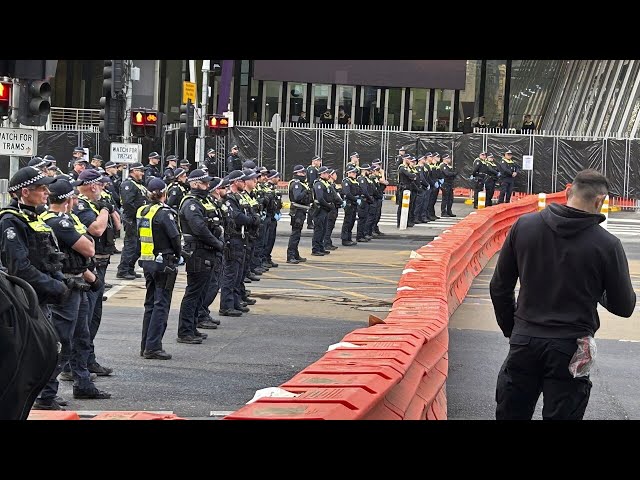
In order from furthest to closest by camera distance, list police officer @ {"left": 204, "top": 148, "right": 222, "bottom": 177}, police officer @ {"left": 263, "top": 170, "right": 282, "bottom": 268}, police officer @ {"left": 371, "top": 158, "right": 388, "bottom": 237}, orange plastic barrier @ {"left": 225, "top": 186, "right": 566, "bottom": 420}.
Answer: police officer @ {"left": 204, "top": 148, "right": 222, "bottom": 177} < police officer @ {"left": 371, "top": 158, "right": 388, "bottom": 237} < police officer @ {"left": 263, "top": 170, "right": 282, "bottom": 268} < orange plastic barrier @ {"left": 225, "top": 186, "right": 566, "bottom": 420}

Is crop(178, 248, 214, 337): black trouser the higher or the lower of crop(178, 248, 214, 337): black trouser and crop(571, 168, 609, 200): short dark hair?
the lower

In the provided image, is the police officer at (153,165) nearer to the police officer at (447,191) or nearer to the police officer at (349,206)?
the police officer at (349,206)

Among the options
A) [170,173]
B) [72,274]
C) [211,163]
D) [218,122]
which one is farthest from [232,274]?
[211,163]

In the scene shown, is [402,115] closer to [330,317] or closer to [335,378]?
[330,317]

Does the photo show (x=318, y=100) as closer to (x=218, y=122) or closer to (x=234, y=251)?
(x=218, y=122)

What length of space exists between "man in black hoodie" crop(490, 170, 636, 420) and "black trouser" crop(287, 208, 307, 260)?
17.6 metres

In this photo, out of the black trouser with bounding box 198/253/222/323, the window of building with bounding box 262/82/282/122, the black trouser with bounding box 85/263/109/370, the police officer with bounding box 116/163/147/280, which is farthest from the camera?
the window of building with bounding box 262/82/282/122

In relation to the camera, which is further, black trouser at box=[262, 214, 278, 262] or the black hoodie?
black trouser at box=[262, 214, 278, 262]

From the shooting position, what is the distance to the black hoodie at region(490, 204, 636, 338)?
21.7 feet

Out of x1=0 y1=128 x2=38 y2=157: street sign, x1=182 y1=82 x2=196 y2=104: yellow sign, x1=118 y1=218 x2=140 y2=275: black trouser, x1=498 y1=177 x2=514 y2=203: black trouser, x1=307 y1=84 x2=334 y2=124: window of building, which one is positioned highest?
x1=307 y1=84 x2=334 y2=124: window of building

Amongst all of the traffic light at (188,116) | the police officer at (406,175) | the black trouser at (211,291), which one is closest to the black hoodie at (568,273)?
the black trouser at (211,291)

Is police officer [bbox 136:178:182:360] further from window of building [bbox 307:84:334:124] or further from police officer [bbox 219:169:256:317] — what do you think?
window of building [bbox 307:84:334:124]

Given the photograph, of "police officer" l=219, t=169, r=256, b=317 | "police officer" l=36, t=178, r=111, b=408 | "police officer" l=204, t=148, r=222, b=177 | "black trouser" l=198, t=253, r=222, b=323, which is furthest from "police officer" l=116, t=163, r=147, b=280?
"police officer" l=204, t=148, r=222, b=177
